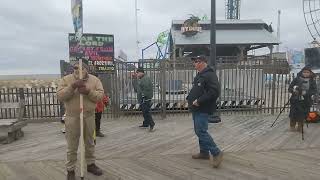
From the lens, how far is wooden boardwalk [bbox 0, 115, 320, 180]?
7004 mm

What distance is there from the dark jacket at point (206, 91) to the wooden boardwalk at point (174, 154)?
100 cm

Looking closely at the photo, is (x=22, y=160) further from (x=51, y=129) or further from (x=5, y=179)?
(x=51, y=129)

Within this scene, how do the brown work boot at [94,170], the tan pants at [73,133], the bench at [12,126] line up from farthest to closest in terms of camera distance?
the bench at [12,126] < the brown work boot at [94,170] < the tan pants at [73,133]

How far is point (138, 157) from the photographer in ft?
26.7

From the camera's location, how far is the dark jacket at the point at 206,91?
7.11m

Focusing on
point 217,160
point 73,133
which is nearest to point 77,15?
point 73,133

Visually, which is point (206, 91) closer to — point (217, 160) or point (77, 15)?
point (217, 160)

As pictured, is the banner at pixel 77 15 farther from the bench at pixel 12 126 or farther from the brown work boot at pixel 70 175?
the bench at pixel 12 126

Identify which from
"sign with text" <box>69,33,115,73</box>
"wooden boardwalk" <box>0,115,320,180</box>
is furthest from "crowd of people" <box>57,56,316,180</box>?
"sign with text" <box>69,33,115,73</box>

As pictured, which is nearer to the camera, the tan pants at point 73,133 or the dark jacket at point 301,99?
the tan pants at point 73,133

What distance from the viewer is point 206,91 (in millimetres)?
7172

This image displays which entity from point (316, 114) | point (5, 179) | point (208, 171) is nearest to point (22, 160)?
point (5, 179)

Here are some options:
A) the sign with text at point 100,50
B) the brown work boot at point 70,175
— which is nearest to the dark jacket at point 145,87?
the sign with text at point 100,50

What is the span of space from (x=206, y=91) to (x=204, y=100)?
0.16 m
